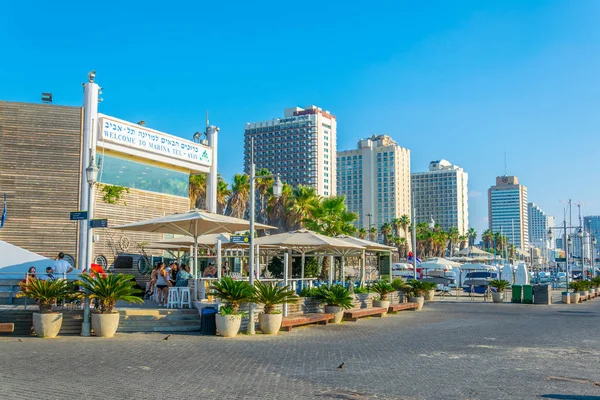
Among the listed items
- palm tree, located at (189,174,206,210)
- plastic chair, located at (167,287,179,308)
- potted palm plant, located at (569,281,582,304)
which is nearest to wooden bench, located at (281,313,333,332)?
plastic chair, located at (167,287,179,308)

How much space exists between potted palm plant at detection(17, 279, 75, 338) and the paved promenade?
1.73 ft

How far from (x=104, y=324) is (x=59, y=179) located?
14320 millimetres

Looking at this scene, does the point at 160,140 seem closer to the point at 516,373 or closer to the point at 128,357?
the point at 128,357

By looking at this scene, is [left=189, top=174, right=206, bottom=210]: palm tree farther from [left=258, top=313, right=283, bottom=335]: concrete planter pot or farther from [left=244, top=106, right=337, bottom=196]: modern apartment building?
[left=244, top=106, right=337, bottom=196]: modern apartment building

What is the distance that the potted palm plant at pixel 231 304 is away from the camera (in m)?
15.9

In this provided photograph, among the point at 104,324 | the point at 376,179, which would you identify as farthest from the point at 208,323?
the point at 376,179

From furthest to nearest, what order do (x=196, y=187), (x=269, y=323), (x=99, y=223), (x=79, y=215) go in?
(x=196, y=187) → (x=269, y=323) → (x=79, y=215) → (x=99, y=223)

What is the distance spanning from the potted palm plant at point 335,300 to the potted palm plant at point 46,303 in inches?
321

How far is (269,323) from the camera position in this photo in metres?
16.7

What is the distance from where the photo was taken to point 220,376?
10.2m

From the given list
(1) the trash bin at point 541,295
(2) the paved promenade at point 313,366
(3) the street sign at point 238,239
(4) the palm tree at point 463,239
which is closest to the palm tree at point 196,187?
(1) the trash bin at point 541,295

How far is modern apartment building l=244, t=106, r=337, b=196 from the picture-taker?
168875 millimetres

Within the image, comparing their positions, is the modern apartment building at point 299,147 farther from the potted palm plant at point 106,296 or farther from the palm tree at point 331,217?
the potted palm plant at point 106,296

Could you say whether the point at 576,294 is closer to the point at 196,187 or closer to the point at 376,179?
the point at 196,187
